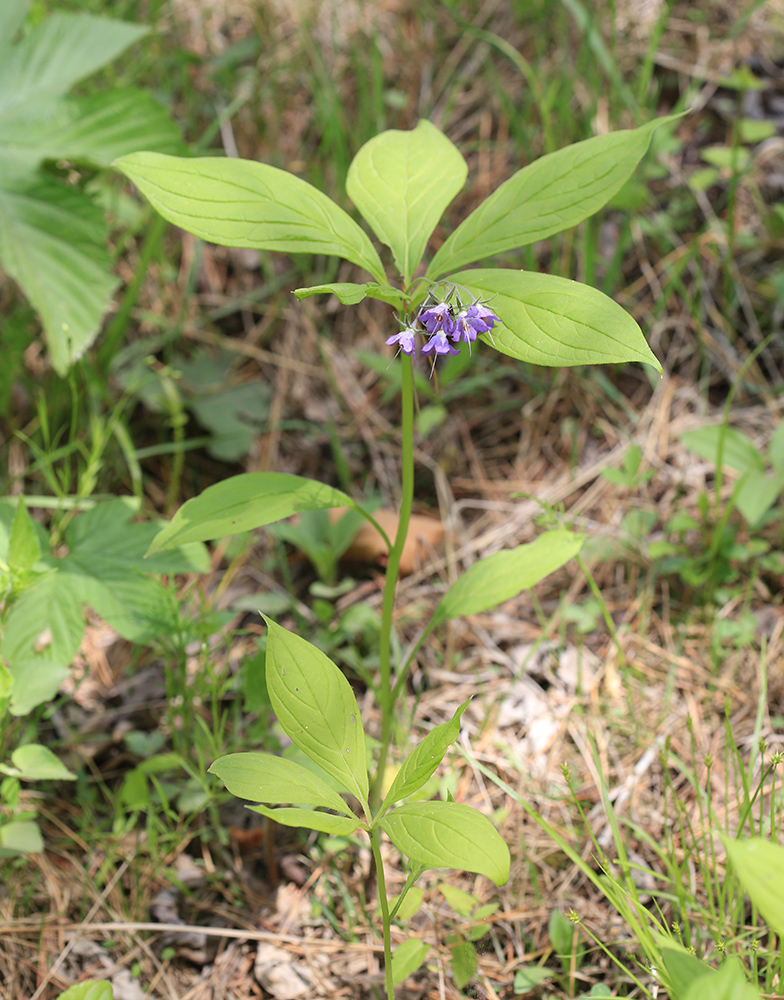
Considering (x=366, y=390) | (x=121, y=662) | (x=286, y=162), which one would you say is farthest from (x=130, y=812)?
(x=286, y=162)

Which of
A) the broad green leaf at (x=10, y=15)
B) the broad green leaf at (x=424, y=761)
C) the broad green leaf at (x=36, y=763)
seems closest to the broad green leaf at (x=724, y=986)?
the broad green leaf at (x=424, y=761)

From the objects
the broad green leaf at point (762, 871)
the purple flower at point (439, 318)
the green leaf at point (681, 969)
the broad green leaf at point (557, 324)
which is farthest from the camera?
the purple flower at point (439, 318)

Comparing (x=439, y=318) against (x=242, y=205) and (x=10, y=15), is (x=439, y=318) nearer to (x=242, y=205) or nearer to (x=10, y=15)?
(x=242, y=205)

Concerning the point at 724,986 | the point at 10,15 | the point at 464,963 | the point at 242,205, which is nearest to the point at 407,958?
the point at 464,963

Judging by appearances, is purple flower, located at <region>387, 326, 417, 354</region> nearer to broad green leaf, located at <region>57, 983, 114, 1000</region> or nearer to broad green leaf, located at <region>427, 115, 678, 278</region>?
broad green leaf, located at <region>427, 115, 678, 278</region>

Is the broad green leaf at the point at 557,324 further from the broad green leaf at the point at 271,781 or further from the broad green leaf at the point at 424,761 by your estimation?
the broad green leaf at the point at 271,781

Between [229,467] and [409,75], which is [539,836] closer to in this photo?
[229,467]

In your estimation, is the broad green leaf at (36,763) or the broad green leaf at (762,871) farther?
the broad green leaf at (36,763)
